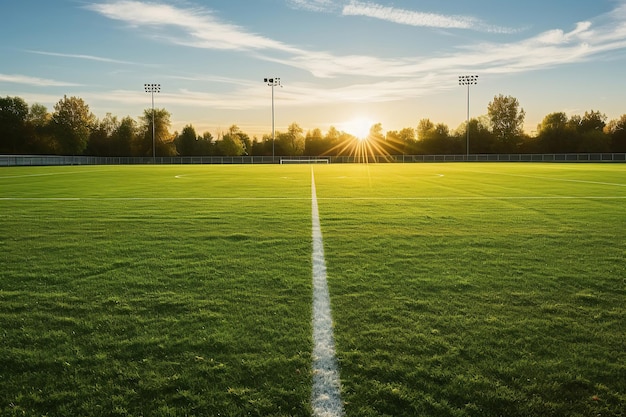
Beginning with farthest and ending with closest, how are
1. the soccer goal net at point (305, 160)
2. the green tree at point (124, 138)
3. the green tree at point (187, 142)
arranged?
the green tree at point (187, 142) < the green tree at point (124, 138) < the soccer goal net at point (305, 160)

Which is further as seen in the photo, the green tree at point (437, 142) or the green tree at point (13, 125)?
the green tree at point (437, 142)

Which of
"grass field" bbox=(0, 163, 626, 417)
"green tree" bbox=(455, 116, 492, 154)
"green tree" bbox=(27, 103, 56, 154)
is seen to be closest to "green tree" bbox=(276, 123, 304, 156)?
"green tree" bbox=(455, 116, 492, 154)

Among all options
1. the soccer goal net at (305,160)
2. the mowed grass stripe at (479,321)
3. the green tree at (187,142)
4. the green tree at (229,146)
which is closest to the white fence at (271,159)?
the soccer goal net at (305,160)

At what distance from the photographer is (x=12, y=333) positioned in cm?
297

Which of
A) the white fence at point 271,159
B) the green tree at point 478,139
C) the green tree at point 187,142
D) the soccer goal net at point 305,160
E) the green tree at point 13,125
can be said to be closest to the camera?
the white fence at point 271,159

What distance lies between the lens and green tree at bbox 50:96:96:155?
85.1 metres

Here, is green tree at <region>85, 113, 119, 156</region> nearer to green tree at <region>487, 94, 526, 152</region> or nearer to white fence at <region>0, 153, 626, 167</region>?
white fence at <region>0, 153, 626, 167</region>

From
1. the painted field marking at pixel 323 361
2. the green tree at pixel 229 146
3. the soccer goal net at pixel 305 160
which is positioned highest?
the green tree at pixel 229 146

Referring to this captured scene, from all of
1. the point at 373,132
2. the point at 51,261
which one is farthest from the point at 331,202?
the point at 373,132

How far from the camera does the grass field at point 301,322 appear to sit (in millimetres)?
2230

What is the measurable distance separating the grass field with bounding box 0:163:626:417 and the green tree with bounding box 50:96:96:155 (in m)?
88.3

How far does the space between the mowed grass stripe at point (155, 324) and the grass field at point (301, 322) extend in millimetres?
12

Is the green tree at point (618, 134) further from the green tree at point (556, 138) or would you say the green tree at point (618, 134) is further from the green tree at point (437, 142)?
the green tree at point (437, 142)

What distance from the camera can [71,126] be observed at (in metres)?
86.0
